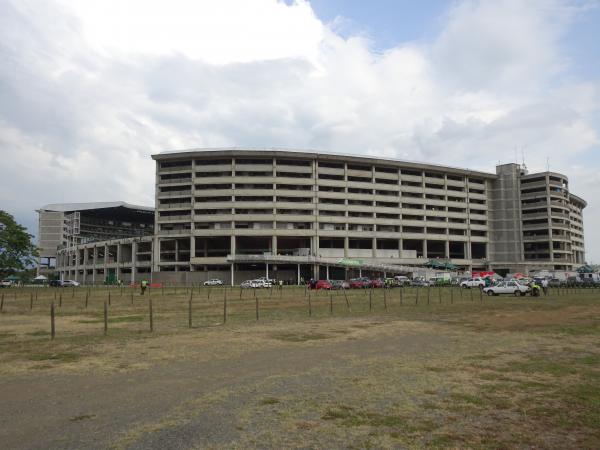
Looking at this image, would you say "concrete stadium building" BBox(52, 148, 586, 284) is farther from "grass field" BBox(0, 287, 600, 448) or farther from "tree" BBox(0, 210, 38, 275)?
"grass field" BBox(0, 287, 600, 448)

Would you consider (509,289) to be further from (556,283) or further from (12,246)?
(12,246)

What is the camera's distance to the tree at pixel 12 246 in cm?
6475

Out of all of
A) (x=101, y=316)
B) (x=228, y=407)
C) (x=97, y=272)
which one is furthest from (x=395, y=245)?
(x=228, y=407)

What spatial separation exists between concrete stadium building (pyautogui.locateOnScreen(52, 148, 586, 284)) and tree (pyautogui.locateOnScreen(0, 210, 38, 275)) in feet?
121

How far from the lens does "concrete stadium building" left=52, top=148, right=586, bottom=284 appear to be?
104000 millimetres

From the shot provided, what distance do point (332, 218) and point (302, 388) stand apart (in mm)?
97270

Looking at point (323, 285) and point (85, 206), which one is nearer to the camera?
point (323, 285)

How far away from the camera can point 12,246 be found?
65.6 metres

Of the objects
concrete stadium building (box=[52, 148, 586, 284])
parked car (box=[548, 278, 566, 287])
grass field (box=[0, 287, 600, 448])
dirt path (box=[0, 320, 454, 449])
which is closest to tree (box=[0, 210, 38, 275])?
concrete stadium building (box=[52, 148, 586, 284])

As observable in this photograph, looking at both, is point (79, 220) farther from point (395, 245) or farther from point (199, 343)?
point (199, 343)

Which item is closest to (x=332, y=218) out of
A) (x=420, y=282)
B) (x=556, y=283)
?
(x=420, y=282)

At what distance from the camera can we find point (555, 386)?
36.0ft

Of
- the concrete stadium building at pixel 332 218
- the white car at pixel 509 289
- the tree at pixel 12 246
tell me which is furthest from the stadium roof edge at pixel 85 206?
the white car at pixel 509 289

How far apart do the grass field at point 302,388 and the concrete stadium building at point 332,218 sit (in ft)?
247
